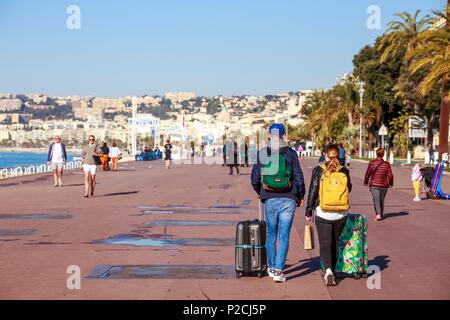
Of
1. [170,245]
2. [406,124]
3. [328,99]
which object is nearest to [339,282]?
[170,245]

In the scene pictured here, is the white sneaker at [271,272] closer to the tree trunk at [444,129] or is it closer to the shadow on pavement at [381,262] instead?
the shadow on pavement at [381,262]

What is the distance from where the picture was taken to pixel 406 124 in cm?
8125

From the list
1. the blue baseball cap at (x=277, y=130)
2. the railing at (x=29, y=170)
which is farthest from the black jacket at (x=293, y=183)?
the railing at (x=29, y=170)

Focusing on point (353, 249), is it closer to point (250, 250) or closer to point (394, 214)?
point (250, 250)

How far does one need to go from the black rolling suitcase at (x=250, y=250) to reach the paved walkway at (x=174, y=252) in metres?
0.15

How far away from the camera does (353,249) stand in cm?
1059

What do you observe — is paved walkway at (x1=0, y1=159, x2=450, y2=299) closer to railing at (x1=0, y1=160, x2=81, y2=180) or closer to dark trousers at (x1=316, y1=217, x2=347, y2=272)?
dark trousers at (x1=316, y1=217, x2=347, y2=272)

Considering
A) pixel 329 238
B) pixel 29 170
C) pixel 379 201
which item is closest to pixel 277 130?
pixel 329 238

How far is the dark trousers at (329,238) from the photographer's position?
1025 centimetres

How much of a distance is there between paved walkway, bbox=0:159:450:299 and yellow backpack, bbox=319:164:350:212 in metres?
0.88

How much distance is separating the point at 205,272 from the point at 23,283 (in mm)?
2191

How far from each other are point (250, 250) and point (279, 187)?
84cm

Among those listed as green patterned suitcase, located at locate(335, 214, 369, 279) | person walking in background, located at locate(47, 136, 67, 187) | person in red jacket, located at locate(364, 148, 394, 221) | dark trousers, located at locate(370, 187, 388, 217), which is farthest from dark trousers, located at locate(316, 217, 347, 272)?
person walking in background, located at locate(47, 136, 67, 187)

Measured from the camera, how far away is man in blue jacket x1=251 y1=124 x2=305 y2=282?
1025 centimetres
